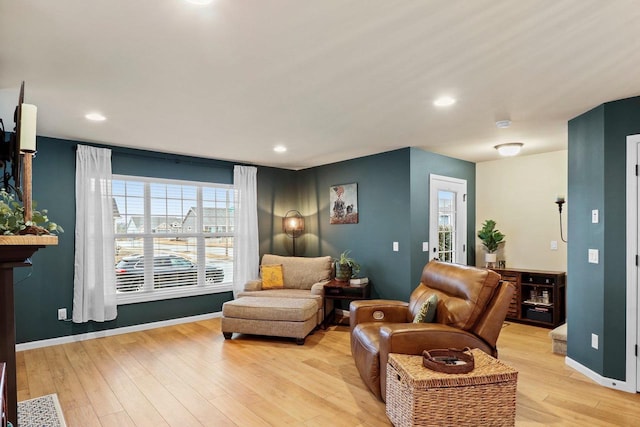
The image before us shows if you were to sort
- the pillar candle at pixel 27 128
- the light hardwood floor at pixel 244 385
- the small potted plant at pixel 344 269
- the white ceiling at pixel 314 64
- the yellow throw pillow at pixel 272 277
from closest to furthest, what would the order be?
the white ceiling at pixel 314 64 → the pillar candle at pixel 27 128 → the light hardwood floor at pixel 244 385 → the small potted plant at pixel 344 269 → the yellow throw pillow at pixel 272 277

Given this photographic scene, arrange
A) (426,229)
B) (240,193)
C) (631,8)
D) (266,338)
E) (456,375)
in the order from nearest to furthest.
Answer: (631,8), (456,375), (266,338), (426,229), (240,193)

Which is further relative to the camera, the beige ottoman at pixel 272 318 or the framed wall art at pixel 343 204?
the framed wall art at pixel 343 204

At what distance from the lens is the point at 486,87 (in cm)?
273

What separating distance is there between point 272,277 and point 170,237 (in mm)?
1522

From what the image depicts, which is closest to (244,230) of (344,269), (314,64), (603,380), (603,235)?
(344,269)

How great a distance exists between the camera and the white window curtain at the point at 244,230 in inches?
224

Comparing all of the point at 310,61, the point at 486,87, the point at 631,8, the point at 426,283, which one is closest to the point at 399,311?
the point at 426,283

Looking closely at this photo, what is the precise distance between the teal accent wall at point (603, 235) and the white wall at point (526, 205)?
71.3 inches

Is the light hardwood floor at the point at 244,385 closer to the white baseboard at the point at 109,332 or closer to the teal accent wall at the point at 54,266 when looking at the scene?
the white baseboard at the point at 109,332

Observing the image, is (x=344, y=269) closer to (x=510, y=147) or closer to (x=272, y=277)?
(x=272, y=277)

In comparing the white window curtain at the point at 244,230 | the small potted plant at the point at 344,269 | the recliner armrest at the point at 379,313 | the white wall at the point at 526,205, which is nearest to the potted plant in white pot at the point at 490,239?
the white wall at the point at 526,205

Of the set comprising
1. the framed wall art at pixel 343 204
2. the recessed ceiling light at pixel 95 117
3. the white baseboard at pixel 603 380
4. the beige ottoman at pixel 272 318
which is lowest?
the white baseboard at pixel 603 380

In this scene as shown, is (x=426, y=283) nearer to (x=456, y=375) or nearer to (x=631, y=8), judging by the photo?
(x=456, y=375)

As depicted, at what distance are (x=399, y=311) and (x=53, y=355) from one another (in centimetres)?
356
